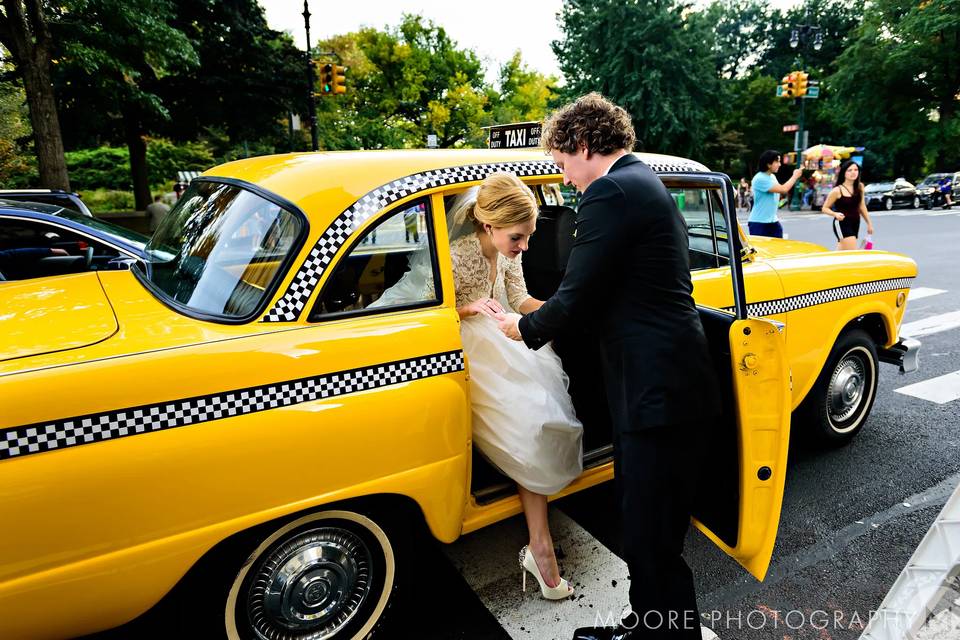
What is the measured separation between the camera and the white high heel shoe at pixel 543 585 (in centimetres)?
261

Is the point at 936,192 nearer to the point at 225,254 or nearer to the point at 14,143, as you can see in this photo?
the point at 225,254

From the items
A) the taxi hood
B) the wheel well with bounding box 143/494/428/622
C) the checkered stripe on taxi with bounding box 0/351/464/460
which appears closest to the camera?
the checkered stripe on taxi with bounding box 0/351/464/460

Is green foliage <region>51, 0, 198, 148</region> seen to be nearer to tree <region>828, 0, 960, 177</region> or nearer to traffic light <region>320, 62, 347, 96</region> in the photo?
traffic light <region>320, 62, 347, 96</region>

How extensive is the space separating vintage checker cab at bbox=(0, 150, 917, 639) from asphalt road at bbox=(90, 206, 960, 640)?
41cm

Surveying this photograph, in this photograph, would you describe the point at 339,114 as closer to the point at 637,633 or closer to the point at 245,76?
the point at 245,76

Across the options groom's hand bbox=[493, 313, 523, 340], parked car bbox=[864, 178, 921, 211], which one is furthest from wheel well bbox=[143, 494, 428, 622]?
parked car bbox=[864, 178, 921, 211]

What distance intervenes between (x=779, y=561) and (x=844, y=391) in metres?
1.57

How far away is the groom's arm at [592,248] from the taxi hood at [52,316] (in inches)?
59.8

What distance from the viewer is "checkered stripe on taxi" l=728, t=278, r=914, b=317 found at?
3189 mm

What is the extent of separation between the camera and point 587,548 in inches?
117

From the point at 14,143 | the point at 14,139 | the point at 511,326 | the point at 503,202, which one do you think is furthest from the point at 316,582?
the point at 14,139

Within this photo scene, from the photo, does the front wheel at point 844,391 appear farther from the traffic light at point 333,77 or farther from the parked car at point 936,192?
the parked car at point 936,192

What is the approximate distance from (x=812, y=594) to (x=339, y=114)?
33.7 metres

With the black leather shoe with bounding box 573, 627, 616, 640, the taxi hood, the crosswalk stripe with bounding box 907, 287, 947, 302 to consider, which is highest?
the taxi hood
